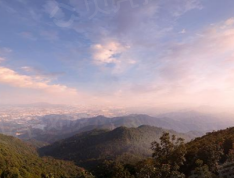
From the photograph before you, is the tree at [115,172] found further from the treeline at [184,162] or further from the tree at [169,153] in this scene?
the tree at [169,153]

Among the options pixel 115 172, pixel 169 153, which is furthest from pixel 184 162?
pixel 115 172

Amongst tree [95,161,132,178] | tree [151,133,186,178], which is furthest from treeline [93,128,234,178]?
tree [95,161,132,178]

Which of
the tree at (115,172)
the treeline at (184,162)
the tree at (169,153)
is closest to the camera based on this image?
the treeline at (184,162)

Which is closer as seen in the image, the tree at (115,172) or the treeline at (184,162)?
the treeline at (184,162)

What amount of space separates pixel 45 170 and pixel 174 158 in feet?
315

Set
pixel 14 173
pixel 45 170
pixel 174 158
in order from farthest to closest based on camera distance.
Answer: pixel 45 170, pixel 14 173, pixel 174 158

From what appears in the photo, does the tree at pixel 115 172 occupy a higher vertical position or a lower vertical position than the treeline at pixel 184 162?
lower

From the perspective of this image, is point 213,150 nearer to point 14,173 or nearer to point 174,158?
point 174,158

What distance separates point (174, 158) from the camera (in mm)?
33031

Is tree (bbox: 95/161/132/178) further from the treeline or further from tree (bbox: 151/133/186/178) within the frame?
tree (bbox: 151/133/186/178)

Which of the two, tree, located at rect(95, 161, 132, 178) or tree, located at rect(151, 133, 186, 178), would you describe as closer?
tree, located at rect(151, 133, 186, 178)

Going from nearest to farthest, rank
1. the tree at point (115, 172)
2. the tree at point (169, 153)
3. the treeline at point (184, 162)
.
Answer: the treeline at point (184, 162) → the tree at point (169, 153) → the tree at point (115, 172)

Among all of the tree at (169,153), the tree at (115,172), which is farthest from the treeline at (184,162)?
the tree at (115,172)

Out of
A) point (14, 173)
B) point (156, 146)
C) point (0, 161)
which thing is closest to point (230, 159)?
point (156, 146)
